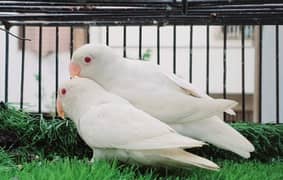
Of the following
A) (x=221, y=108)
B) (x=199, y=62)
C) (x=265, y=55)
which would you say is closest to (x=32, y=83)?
(x=199, y=62)

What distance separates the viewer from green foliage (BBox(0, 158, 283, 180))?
952 mm

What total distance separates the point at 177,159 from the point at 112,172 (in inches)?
5.5

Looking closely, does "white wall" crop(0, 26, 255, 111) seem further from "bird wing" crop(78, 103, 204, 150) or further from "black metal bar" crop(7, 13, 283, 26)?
"bird wing" crop(78, 103, 204, 150)

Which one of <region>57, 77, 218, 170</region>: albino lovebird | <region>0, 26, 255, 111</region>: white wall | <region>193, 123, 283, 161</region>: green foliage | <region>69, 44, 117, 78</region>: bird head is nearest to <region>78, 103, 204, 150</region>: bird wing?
<region>57, 77, 218, 170</region>: albino lovebird

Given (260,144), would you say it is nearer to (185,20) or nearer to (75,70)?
(185,20)

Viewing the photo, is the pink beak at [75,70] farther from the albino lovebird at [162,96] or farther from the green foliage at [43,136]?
the green foliage at [43,136]

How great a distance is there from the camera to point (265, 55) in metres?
3.30

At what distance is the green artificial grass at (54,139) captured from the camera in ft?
4.68

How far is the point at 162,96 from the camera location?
3.75ft

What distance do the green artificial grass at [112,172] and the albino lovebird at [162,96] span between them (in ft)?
0.25

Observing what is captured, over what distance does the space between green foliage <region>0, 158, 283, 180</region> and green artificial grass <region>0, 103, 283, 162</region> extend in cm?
23

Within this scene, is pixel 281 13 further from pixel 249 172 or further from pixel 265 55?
pixel 265 55

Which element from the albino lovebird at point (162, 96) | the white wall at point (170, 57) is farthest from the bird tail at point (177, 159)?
the white wall at point (170, 57)

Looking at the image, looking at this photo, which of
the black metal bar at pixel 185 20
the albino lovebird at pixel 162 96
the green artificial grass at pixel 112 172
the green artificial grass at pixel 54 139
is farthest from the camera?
the black metal bar at pixel 185 20
